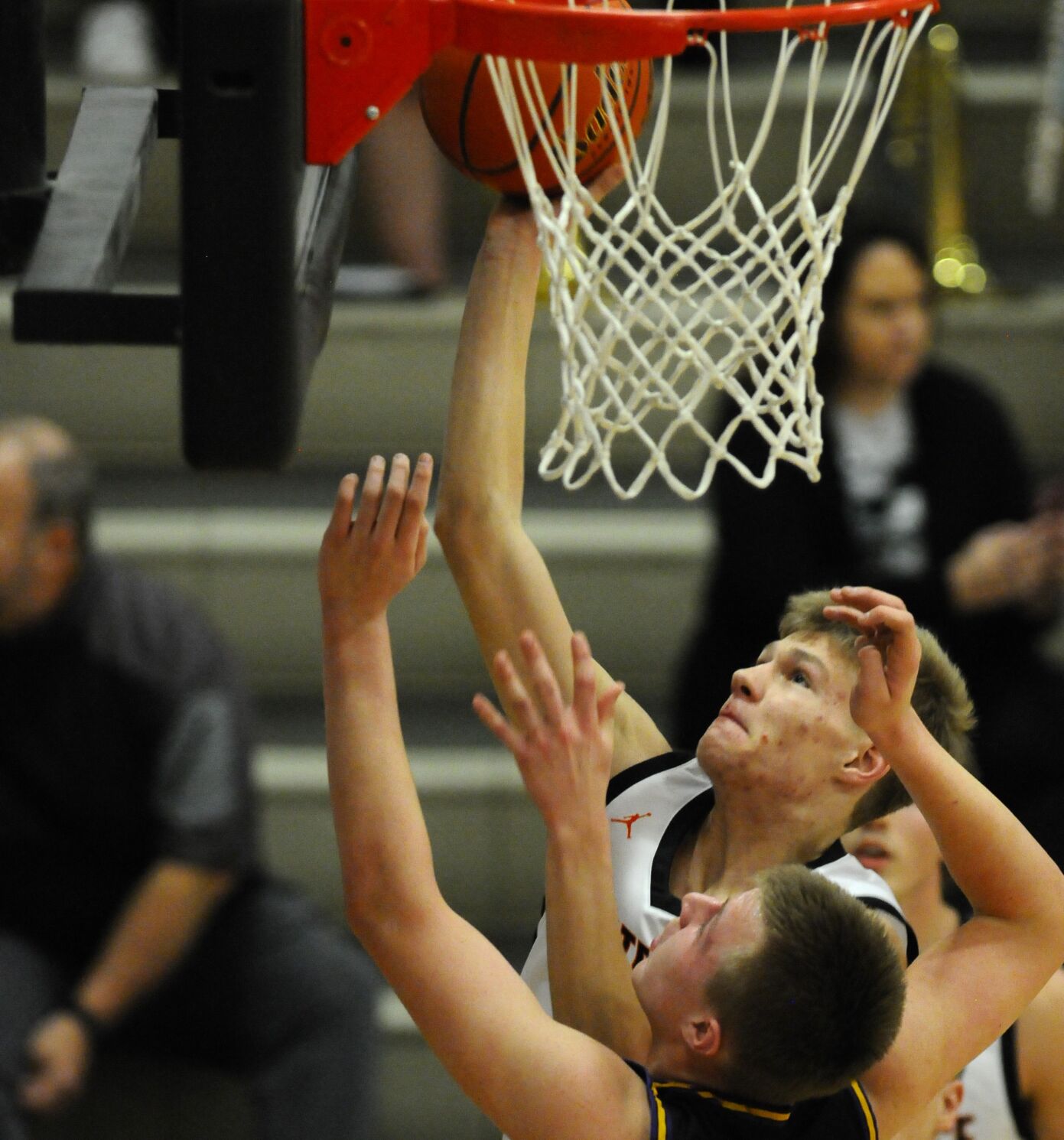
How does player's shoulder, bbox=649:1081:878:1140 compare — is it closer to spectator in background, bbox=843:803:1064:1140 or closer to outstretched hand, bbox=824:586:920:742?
outstretched hand, bbox=824:586:920:742

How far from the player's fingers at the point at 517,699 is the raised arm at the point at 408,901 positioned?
0.40ft

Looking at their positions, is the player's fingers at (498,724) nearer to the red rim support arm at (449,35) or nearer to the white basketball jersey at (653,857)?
the white basketball jersey at (653,857)

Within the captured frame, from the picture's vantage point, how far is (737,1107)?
1.64 metres

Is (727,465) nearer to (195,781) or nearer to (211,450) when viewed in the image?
(195,781)

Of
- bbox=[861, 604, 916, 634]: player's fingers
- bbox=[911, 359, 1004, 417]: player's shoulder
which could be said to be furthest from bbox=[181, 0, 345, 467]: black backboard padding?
bbox=[911, 359, 1004, 417]: player's shoulder

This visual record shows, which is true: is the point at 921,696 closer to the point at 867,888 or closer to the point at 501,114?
the point at 867,888

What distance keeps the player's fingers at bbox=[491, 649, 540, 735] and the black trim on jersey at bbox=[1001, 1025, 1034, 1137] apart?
86cm

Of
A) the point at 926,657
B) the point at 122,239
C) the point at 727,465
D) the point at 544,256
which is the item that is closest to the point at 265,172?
the point at 122,239

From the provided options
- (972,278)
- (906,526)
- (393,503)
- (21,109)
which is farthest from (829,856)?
(972,278)

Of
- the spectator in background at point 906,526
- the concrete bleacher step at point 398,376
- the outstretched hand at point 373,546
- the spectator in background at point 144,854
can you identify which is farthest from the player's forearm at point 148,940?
the outstretched hand at point 373,546

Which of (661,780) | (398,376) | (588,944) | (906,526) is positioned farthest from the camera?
(398,376)

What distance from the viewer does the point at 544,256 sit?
1903 millimetres

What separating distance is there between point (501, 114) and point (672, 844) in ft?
2.42

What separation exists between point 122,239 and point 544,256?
1.42 ft
